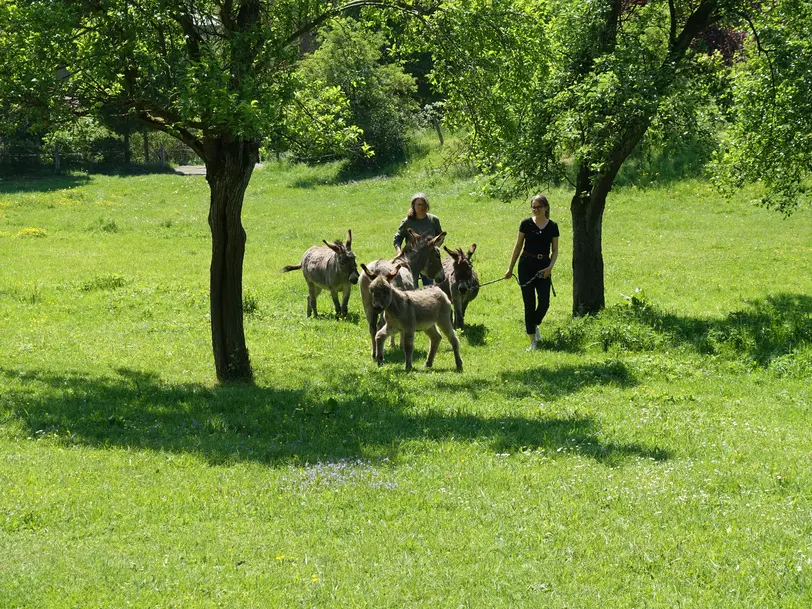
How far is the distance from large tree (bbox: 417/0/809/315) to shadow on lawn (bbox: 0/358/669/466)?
186 inches

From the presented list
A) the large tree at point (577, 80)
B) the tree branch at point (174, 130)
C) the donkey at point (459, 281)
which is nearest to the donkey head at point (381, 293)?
the donkey at point (459, 281)

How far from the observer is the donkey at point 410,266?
15.8 meters

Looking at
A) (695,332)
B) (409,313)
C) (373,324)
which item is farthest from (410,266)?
(695,332)

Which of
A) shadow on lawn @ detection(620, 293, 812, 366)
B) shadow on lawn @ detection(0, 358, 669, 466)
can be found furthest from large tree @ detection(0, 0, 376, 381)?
shadow on lawn @ detection(620, 293, 812, 366)

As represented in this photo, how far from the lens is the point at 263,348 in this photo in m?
16.3

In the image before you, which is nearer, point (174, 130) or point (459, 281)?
point (174, 130)

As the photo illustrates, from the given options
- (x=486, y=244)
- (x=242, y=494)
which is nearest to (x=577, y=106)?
(x=242, y=494)

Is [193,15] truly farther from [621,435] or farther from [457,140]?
Answer: [457,140]

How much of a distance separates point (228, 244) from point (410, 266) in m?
4.82

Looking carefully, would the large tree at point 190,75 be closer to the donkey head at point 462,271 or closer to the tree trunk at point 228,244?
the tree trunk at point 228,244

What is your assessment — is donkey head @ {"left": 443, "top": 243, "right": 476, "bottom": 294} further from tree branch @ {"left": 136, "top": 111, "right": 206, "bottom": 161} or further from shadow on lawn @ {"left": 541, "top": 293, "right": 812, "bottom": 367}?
tree branch @ {"left": 136, "top": 111, "right": 206, "bottom": 161}

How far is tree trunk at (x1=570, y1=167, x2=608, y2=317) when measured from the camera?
17.3m

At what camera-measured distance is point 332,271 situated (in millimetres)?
18906

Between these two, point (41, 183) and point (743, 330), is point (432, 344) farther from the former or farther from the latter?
point (41, 183)
